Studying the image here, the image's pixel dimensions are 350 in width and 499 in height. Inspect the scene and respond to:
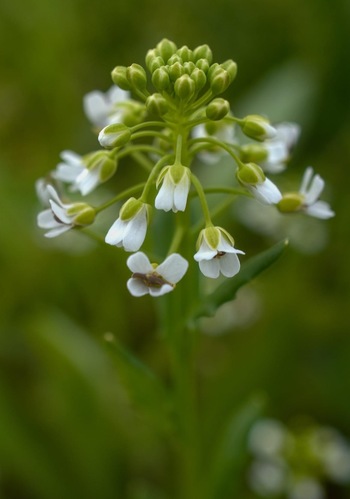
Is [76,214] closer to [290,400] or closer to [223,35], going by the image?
[290,400]

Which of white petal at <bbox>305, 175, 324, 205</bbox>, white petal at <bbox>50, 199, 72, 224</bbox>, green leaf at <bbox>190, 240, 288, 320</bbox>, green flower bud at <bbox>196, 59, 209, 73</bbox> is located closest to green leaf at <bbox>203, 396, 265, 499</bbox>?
green leaf at <bbox>190, 240, 288, 320</bbox>

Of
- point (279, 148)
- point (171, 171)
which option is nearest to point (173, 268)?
point (171, 171)

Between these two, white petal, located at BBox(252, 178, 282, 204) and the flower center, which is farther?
white petal, located at BBox(252, 178, 282, 204)

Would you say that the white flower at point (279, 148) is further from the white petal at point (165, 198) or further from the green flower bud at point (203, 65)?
the white petal at point (165, 198)

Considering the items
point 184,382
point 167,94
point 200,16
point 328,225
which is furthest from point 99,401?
point 200,16

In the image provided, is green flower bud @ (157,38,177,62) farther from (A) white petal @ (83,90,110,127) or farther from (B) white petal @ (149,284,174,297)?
(B) white petal @ (149,284,174,297)
